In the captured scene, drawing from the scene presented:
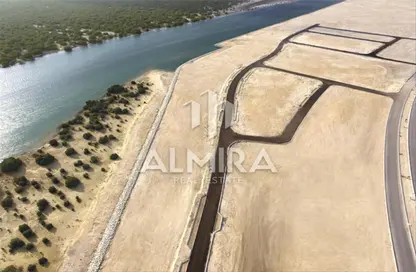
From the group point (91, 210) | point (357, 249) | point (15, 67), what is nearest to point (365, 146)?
point (357, 249)

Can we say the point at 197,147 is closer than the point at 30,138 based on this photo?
Yes

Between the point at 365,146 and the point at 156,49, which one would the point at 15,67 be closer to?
the point at 156,49

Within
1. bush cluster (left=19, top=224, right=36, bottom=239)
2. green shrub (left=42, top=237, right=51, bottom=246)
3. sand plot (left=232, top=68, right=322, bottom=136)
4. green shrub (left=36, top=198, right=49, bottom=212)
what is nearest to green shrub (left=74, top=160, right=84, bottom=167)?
green shrub (left=36, top=198, right=49, bottom=212)

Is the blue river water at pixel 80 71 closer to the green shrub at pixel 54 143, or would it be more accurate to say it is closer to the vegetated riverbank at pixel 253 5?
the green shrub at pixel 54 143

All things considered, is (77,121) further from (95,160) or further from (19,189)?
(19,189)

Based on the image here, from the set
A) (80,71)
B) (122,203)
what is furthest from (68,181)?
(80,71)
